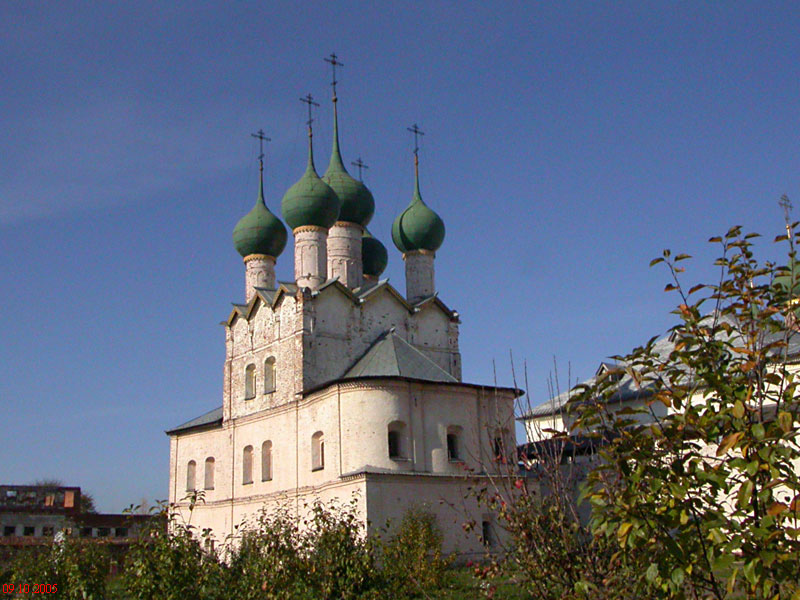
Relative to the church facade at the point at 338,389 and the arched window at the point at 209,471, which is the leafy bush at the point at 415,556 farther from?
the arched window at the point at 209,471

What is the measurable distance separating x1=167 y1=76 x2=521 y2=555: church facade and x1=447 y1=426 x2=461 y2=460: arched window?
0.09 ft

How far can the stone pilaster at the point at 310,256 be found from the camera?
949 inches

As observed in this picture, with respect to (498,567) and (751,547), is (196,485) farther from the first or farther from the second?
(751,547)

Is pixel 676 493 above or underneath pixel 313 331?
underneath

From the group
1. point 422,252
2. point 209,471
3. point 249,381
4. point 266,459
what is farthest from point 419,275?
point 209,471

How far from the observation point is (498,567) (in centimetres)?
665

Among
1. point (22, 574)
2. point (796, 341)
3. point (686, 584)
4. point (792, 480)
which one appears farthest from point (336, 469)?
point (792, 480)

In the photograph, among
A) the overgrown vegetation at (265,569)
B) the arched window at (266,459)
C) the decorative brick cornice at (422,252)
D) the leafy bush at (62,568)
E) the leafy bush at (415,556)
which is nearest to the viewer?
the overgrown vegetation at (265,569)

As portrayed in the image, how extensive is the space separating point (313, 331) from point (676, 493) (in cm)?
1927

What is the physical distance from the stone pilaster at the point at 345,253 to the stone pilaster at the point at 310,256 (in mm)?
805

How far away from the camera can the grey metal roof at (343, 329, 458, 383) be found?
856 inches

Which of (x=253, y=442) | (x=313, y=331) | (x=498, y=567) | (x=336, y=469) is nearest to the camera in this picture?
(x=498, y=567)

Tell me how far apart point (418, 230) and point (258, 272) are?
5208mm

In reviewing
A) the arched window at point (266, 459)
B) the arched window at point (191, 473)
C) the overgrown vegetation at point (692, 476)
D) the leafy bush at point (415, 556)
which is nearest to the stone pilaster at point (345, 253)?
the arched window at point (266, 459)
